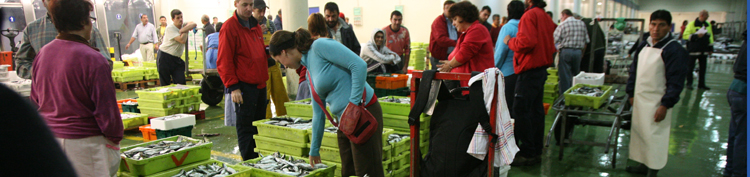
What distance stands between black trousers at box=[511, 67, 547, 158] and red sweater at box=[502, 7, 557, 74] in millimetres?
95

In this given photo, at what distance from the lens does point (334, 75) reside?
111 inches

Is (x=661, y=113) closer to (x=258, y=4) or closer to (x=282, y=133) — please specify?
(x=282, y=133)

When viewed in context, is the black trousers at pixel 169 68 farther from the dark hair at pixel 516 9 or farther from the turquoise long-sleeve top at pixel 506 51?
the dark hair at pixel 516 9

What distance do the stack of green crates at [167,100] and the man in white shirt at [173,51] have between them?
17.6 inches

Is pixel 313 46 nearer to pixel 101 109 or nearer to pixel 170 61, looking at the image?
pixel 101 109

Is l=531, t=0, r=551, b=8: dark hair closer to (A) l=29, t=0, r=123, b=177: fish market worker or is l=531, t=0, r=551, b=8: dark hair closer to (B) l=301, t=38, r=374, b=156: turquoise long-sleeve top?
(B) l=301, t=38, r=374, b=156: turquoise long-sleeve top

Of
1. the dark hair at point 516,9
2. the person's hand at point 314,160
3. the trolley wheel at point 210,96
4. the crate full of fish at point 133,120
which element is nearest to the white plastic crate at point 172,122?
the crate full of fish at point 133,120

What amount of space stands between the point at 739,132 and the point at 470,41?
2273 mm

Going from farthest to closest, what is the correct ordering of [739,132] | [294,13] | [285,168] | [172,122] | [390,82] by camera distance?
[294,13], [390,82], [172,122], [739,132], [285,168]

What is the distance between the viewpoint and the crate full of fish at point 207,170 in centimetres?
313

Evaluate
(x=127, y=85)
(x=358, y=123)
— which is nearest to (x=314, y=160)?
(x=358, y=123)

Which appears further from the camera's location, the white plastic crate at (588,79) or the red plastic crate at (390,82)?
the white plastic crate at (588,79)

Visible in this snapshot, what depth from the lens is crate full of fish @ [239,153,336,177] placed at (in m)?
3.02

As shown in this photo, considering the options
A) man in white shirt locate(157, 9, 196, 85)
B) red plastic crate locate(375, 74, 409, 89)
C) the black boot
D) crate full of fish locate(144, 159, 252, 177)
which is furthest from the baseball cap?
the black boot
